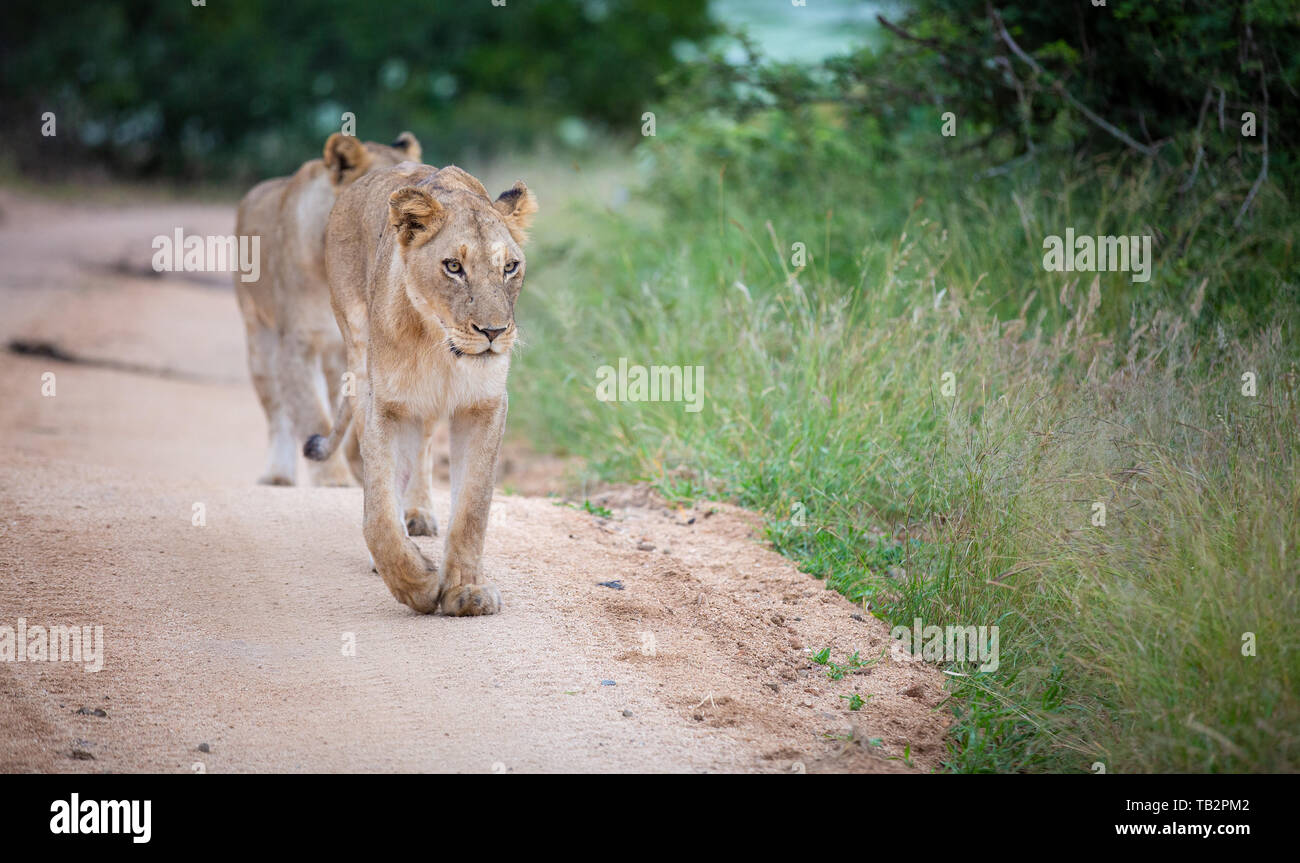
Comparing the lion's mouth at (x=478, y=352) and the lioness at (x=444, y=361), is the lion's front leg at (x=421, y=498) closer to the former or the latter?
the lioness at (x=444, y=361)

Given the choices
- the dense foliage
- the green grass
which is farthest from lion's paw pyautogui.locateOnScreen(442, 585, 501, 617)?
the dense foliage

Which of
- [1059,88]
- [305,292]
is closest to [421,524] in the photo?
[305,292]

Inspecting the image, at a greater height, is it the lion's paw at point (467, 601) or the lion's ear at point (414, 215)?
the lion's ear at point (414, 215)

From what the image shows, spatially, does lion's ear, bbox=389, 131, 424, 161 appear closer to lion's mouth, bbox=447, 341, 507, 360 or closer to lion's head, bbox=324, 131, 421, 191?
lion's head, bbox=324, 131, 421, 191

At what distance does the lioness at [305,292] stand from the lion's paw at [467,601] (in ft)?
7.96

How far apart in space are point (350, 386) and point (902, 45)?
6.87 meters

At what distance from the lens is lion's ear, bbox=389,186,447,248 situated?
4.97 meters

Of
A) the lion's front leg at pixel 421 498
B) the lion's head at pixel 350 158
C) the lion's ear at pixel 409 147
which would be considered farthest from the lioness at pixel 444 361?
the lion's ear at pixel 409 147

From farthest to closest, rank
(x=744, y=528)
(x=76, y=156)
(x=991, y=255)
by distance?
(x=76, y=156), (x=991, y=255), (x=744, y=528)

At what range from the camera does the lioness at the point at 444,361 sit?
16.1 ft

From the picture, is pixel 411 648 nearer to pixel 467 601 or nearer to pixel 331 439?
pixel 467 601

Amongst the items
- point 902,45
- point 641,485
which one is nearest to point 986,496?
point 641,485

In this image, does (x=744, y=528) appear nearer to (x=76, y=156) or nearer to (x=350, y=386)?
(x=350, y=386)

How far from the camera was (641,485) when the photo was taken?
7.42 meters
